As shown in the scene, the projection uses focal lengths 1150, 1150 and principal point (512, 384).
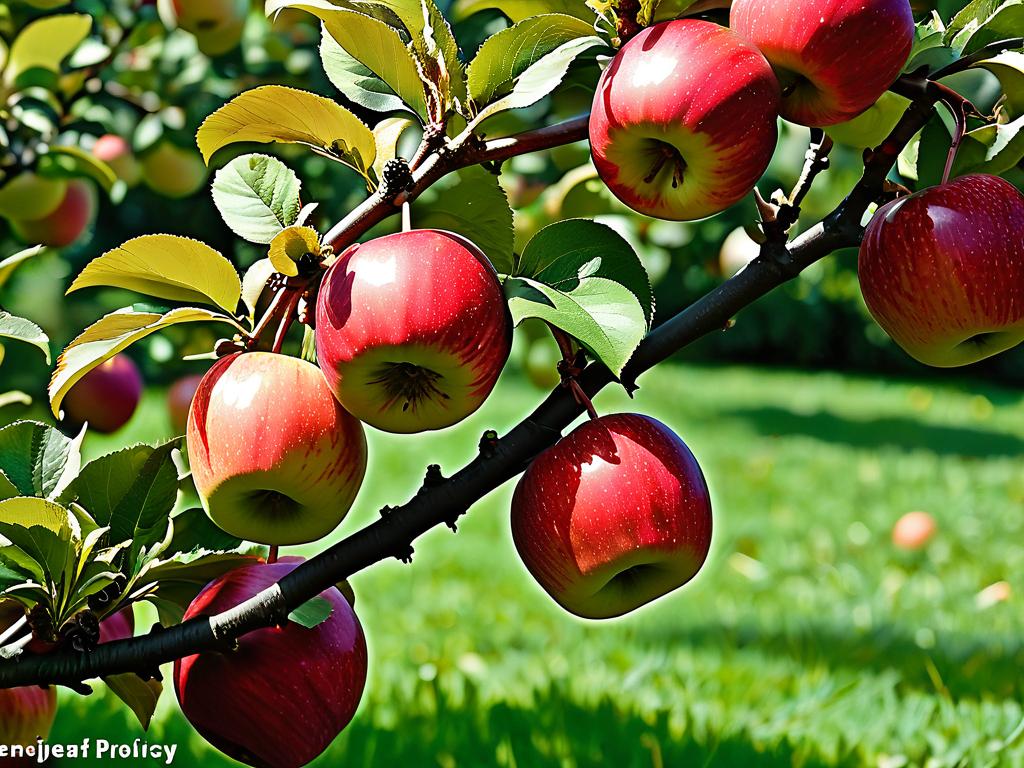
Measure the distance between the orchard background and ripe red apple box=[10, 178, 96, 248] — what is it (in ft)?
0.16

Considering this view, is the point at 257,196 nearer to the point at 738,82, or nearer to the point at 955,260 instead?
the point at 738,82

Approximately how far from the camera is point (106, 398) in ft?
4.26

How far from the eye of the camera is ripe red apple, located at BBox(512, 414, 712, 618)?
0.72 metres

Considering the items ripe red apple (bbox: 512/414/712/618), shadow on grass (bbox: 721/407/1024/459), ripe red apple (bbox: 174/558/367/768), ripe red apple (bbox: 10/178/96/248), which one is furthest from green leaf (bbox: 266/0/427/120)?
shadow on grass (bbox: 721/407/1024/459)

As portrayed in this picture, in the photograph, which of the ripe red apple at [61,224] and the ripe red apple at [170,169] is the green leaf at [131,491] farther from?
the ripe red apple at [170,169]

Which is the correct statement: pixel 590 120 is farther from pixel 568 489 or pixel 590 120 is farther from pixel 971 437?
pixel 971 437

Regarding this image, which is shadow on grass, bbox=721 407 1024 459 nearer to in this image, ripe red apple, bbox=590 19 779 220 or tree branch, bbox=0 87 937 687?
tree branch, bbox=0 87 937 687

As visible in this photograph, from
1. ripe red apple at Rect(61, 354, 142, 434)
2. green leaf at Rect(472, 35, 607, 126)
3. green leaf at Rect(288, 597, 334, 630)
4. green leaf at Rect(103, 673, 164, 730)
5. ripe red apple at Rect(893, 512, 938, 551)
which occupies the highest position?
green leaf at Rect(472, 35, 607, 126)

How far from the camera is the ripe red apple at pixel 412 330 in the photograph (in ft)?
2.10

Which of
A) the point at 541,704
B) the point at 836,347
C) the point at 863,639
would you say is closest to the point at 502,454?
the point at 541,704

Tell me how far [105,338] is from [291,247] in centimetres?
14

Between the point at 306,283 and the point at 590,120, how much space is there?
0.20m

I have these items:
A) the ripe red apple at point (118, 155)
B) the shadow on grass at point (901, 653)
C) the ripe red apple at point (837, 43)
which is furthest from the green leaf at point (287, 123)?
the shadow on grass at point (901, 653)

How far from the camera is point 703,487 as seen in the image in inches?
30.0
